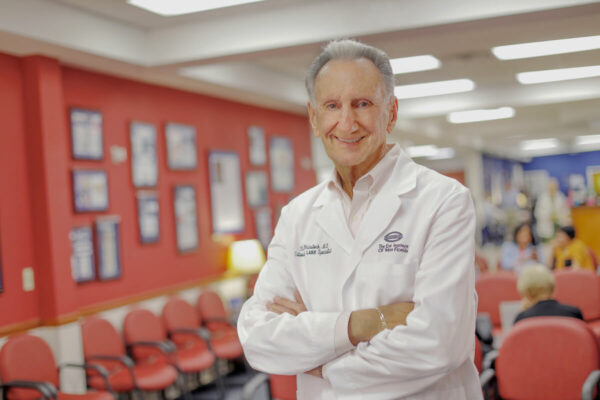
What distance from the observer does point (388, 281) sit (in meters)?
1.63

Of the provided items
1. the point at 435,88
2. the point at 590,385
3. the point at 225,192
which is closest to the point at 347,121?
the point at 590,385

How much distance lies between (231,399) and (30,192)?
294 centimetres

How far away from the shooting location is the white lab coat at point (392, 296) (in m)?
1.55

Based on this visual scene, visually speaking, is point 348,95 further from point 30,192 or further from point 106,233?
point 106,233

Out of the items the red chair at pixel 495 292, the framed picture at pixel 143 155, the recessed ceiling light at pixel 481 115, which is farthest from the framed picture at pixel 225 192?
the recessed ceiling light at pixel 481 115

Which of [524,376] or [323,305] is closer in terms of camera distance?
[323,305]

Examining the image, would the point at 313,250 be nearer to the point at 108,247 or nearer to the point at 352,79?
the point at 352,79

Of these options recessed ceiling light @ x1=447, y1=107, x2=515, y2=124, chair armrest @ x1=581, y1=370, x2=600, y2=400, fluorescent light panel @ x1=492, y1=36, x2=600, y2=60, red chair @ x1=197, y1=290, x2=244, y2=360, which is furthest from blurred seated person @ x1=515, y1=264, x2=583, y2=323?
recessed ceiling light @ x1=447, y1=107, x2=515, y2=124

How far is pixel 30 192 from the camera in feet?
17.6

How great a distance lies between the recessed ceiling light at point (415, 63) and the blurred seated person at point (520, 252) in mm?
2378

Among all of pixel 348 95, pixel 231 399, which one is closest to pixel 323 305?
pixel 348 95

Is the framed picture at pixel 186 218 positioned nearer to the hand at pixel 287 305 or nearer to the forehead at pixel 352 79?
the hand at pixel 287 305

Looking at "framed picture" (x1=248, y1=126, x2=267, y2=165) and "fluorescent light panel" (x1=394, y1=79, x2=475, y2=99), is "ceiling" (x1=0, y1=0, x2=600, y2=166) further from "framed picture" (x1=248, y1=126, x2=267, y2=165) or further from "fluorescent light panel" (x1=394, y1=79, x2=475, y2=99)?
"fluorescent light panel" (x1=394, y1=79, x2=475, y2=99)

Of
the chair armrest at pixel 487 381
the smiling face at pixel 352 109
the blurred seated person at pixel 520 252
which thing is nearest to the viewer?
the smiling face at pixel 352 109
